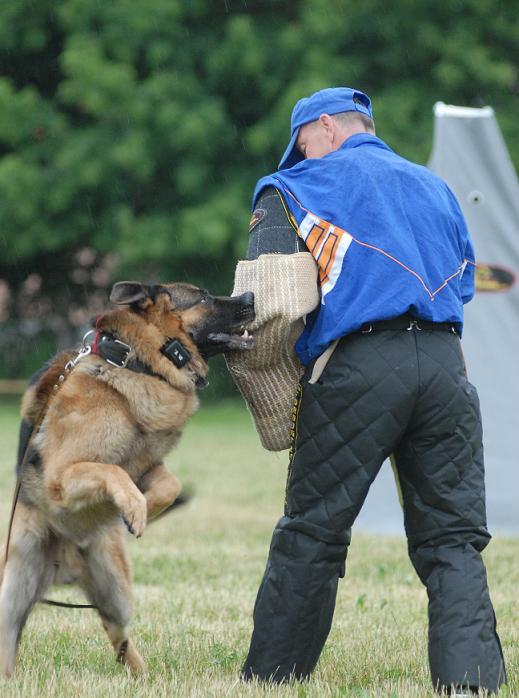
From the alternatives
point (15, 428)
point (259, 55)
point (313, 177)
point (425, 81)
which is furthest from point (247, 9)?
point (313, 177)

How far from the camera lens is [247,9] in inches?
857

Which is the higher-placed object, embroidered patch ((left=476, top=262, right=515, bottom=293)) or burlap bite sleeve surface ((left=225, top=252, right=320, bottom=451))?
burlap bite sleeve surface ((left=225, top=252, right=320, bottom=451))

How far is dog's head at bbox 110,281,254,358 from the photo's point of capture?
4.25 meters

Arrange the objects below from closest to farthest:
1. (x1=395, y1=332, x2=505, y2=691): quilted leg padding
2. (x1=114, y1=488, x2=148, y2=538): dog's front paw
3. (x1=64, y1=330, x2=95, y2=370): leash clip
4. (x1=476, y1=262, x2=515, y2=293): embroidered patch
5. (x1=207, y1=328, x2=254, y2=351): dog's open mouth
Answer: (x1=395, y1=332, x2=505, y2=691): quilted leg padding
(x1=114, y1=488, x2=148, y2=538): dog's front paw
(x1=207, y1=328, x2=254, y2=351): dog's open mouth
(x1=64, y1=330, x2=95, y2=370): leash clip
(x1=476, y1=262, x2=515, y2=293): embroidered patch

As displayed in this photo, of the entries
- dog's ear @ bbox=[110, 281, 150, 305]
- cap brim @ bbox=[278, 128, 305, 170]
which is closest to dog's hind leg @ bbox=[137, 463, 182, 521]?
dog's ear @ bbox=[110, 281, 150, 305]

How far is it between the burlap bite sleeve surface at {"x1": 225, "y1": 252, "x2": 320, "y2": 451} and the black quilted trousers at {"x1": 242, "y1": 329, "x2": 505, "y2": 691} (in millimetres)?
189

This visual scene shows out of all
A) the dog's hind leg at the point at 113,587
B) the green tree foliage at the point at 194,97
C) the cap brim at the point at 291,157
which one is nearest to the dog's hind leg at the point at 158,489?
the dog's hind leg at the point at 113,587

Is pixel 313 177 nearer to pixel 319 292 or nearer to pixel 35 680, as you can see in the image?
pixel 319 292

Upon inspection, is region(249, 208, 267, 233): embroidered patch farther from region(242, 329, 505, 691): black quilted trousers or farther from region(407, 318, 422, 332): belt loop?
region(407, 318, 422, 332): belt loop

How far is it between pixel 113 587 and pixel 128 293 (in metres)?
1.19

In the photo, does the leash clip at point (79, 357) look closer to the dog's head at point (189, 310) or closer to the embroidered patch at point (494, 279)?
the dog's head at point (189, 310)

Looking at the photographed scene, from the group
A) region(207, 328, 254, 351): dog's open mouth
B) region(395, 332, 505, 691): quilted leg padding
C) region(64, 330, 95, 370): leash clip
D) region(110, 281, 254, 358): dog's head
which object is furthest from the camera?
region(64, 330, 95, 370): leash clip

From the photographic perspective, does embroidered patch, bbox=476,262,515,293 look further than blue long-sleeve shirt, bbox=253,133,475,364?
Yes

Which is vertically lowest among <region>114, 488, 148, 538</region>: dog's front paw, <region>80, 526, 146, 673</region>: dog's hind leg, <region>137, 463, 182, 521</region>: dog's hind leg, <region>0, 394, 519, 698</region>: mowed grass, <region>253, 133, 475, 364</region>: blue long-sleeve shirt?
<region>0, 394, 519, 698</region>: mowed grass
